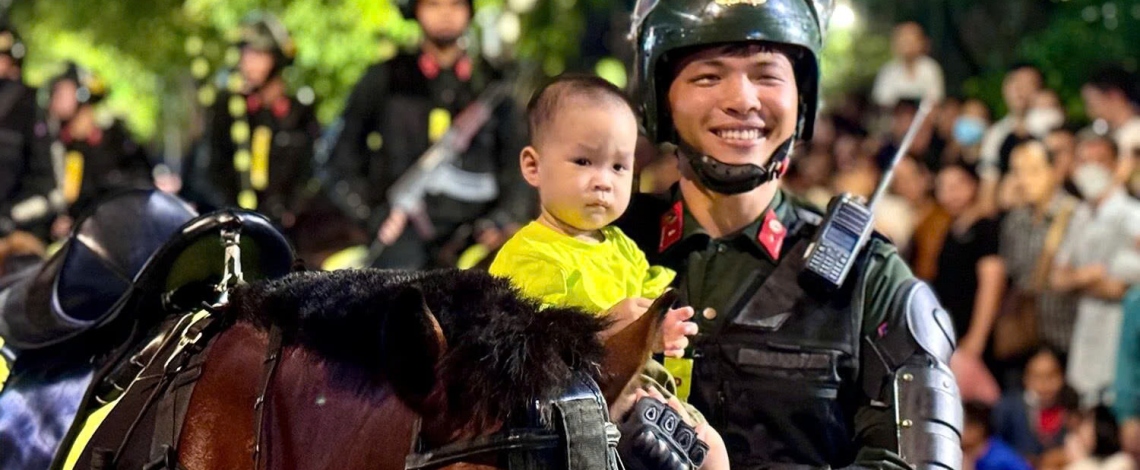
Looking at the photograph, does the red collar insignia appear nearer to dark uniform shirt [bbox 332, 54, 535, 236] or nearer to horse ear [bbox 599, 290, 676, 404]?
horse ear [bbox 599, 290, 676, 404]

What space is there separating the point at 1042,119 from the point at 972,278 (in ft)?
4.74

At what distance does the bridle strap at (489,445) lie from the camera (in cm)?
253

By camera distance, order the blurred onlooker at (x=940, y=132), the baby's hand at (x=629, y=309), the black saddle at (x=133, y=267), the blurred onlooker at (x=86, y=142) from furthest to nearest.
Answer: the blurred onlooker at (x=86, y=142) < the blurred onlooker at (x=940, y=132) < the black saddle at (x=133, y=267) < the baby's hand at (x=629, y=309)

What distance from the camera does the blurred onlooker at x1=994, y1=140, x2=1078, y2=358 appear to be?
9.57m

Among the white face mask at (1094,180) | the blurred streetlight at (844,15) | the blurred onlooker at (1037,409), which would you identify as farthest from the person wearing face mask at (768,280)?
the white face mask at (1094,180)

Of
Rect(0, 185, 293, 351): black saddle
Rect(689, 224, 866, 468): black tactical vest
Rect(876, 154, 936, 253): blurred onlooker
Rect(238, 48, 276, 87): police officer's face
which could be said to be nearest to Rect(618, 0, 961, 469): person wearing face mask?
Rect(689, 224, 866, 468): black tactical vest

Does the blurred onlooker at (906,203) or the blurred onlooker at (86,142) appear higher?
the blurred onlooker at (906,203)

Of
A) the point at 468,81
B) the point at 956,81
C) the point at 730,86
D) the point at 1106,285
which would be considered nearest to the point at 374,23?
the point at 956,81

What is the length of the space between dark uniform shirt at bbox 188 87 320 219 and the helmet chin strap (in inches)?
306

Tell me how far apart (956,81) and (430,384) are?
43.7 ft

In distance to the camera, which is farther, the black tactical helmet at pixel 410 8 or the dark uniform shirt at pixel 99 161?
the dark uniform shirt at pixel 99 161

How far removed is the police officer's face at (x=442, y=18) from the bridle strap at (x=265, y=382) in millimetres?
6311

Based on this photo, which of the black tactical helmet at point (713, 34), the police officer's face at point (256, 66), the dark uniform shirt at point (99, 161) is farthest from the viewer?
the dark uniform shirt at point (99, 161)

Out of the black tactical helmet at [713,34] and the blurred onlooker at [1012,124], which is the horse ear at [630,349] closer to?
the black tactical helmet at [713,34]
